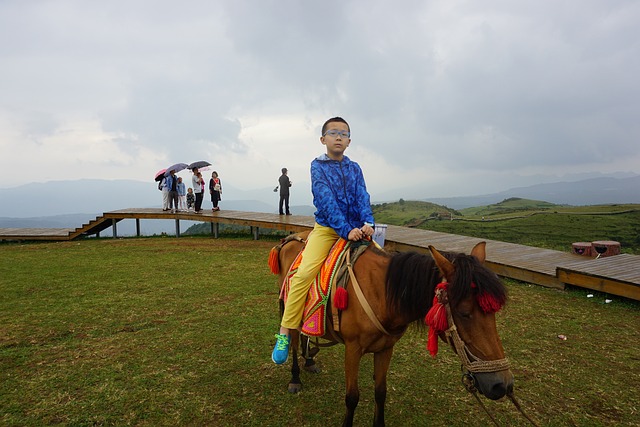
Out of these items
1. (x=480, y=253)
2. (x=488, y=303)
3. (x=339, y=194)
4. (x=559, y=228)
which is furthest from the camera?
(x=559, y=228)

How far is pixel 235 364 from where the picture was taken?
14.7ft

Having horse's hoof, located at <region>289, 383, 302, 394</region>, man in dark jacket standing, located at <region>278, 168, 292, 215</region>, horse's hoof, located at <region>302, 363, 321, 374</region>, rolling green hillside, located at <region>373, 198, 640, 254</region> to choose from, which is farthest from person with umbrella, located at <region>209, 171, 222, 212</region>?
horse's hoof, located at <region>289, 383, 302, 394</region>

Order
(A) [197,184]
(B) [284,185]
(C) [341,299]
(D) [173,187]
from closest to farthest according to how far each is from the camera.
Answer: (C) [341,299] → (B) [284,185] → (A) [197,184] → (D) [173,187]

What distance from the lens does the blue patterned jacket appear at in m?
3.12

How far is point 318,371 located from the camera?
4352mm

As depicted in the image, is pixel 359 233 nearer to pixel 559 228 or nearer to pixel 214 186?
pixel 214 186

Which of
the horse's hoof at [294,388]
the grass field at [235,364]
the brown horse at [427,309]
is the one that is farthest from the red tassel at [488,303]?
the horse's hoof at [294,388]

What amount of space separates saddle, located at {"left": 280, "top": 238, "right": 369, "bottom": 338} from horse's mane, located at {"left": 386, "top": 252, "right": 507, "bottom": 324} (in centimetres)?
45

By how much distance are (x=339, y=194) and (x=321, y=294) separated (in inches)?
36.1

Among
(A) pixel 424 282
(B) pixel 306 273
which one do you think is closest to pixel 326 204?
(B) pixel 306 273

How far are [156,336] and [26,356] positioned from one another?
5.02 feet

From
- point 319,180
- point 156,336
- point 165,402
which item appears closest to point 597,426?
point 319,180

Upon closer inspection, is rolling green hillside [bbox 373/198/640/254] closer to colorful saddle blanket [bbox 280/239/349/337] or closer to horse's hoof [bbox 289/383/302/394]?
horse's hoof [bbox 289/383/302/394]

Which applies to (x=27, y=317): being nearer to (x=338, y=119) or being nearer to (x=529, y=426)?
(x=338, y=119)
